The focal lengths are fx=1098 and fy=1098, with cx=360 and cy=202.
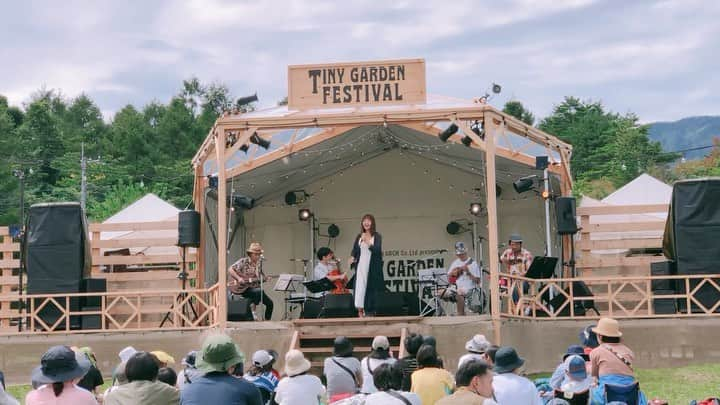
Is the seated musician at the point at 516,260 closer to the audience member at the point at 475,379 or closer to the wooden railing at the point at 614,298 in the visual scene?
the wooden railing at the point at 614,298

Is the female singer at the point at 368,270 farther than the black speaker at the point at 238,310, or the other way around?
the black speaker at the point at 238,310

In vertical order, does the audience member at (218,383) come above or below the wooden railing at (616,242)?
below

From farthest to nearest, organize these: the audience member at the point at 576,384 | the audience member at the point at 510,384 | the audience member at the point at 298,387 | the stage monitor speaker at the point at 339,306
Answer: the stage monitor speaker at the point at 339,306, the audience member at the point at 576,384, the audience member at the point at 298,387, the audience member at the point at 510,384

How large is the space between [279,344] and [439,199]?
6525 mm

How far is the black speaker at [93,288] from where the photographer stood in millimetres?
17031

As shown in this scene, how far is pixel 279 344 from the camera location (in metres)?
15.0

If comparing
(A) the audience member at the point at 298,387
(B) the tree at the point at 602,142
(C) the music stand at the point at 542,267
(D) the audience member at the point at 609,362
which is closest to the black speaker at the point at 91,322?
(C) the music stand at the point at 542,267

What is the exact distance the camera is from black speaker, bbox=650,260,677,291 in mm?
16516

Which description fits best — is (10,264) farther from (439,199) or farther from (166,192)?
(166,192)

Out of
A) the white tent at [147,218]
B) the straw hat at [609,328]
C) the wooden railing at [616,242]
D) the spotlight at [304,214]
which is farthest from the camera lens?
the spotlight at [304,214]

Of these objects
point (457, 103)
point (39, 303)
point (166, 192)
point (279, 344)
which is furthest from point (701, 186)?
point (166, 192)

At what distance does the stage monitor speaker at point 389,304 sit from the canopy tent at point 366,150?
1583 millimetres

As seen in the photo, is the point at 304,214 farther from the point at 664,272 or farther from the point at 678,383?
the point at 678,383

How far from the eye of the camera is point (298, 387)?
7.96 metres
